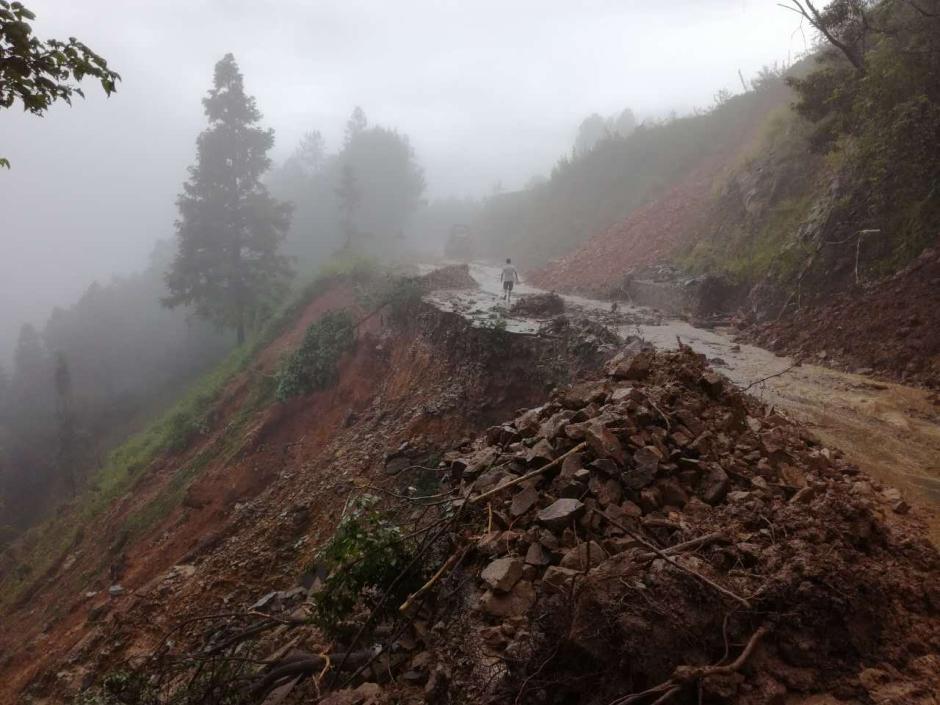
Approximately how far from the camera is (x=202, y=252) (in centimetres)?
2605

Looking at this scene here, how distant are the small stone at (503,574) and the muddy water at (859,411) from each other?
3.00 metres

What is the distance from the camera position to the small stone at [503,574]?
11.3ft

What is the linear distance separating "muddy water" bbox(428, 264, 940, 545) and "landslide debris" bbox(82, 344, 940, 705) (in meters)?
0.50

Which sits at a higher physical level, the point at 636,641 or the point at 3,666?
the point at 636,641

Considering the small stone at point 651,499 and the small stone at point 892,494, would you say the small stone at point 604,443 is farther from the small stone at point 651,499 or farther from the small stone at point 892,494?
the small stone at point 892,494

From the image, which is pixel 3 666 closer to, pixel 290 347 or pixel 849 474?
pixel 290 347

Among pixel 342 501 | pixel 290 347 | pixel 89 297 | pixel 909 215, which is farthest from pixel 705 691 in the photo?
pixel 89 297

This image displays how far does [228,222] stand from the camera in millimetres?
26672

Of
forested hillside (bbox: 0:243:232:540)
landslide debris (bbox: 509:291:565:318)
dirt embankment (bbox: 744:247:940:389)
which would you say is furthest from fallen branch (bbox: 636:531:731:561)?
forested hillside (bbox: 0:243:232:540)

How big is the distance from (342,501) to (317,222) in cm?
4744

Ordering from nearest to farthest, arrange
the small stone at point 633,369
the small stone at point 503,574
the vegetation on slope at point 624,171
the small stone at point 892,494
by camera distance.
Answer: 1. the small stone at point 503,574
2. the small stone at point 892,494
3. the small stone at point 633,369
4. the vegetation on slope at point 624,171

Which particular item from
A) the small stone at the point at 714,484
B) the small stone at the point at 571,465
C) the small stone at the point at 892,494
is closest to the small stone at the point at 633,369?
the small stone at the point at 714,484

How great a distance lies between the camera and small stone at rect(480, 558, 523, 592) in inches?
136

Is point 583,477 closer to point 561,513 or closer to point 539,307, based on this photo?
point 561,513
